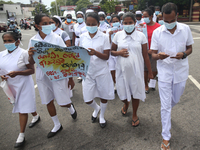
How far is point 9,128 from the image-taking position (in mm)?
3240

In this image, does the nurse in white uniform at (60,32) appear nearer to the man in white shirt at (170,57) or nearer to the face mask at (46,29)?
the face mask at (46,29)

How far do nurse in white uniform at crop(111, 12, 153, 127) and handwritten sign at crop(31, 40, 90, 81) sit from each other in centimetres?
58

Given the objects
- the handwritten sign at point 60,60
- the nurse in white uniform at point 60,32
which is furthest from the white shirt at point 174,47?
the nurse in white uniform at point 60,32

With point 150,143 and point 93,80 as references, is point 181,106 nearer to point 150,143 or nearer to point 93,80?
point 150,143

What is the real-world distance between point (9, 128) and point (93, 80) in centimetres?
187

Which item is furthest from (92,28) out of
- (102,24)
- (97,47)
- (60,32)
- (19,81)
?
(102,24)

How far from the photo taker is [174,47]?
7.75ft

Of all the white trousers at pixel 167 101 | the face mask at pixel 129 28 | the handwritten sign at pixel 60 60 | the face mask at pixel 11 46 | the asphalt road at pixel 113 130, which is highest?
the face mask at pixel 129 28

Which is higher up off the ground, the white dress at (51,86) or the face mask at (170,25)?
the face mask at (170,25)

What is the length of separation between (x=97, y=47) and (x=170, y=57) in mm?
1108

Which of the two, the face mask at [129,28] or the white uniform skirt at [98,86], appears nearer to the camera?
the face mask at [129,28]

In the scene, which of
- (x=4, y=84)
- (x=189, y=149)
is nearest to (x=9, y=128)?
(x=4, y=84)

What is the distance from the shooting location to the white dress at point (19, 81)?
263 cm

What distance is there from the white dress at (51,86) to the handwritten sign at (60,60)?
135mm
